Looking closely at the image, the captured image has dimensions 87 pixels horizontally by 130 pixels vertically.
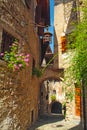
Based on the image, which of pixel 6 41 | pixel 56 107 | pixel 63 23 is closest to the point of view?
pixel 6 41

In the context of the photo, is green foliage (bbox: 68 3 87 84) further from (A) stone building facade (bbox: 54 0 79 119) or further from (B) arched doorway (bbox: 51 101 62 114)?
(B) arched doorway (bbox: 51 101 62 114)

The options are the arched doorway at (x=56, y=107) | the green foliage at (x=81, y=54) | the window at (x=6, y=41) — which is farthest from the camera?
the arched doorway at (x=56, y=107)

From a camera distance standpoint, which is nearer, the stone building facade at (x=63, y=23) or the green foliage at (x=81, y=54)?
the green foliage at (x=81, y=54)

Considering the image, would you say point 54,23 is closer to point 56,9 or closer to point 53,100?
point 56,9

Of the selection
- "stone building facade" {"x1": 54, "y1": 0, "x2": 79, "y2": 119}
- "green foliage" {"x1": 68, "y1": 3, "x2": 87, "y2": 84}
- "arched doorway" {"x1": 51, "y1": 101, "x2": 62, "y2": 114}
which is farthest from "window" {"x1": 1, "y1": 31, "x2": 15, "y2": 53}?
"arched doorway" {"x1": 51, "y1": 101, "x2": 62, "y2": 114}

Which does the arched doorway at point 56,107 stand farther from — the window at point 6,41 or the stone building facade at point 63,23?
the window at point 6,41

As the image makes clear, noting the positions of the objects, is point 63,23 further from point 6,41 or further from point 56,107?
point 56,107

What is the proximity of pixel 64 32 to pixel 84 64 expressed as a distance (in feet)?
23.5

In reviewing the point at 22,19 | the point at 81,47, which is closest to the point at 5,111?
the point at 81,47

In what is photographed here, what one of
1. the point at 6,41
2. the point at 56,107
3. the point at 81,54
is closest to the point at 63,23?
the point at 81,54

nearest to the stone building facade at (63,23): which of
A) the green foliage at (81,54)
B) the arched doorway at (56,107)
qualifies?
the green foliage at (81,54)

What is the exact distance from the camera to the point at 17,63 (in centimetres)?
507

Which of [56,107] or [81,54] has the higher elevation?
[81,54]

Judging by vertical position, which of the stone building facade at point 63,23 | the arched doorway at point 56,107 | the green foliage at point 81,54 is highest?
the stone building facade at point 63,23
